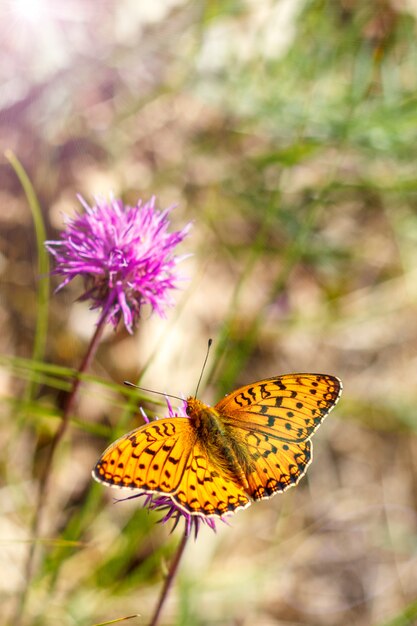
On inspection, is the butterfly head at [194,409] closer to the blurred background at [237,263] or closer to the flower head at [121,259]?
the flower head at [121,259]

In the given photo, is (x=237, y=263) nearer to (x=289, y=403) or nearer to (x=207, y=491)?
(x=289, y=403)

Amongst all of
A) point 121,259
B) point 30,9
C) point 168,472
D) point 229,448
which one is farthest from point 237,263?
point 168,472

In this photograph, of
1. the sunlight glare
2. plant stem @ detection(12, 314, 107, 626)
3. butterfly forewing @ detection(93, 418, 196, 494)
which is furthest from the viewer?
the sunlight glare

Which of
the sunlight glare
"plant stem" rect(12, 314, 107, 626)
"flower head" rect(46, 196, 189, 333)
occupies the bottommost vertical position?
"plant stem" rect(12, 314, 107, 626)

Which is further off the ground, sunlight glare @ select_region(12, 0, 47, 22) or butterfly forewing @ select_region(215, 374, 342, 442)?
sunlight glare @ select_region(12, 0, 47, 22)

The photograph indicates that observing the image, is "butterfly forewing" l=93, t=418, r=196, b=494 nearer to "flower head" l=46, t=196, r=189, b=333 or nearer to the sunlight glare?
"flower head" l=46, t=196, r=189, b=333

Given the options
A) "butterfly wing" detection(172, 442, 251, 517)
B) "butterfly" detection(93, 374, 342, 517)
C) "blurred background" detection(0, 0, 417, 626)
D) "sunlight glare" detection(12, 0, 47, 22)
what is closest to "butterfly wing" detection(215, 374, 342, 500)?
"butterfly" detection(93, 374, 342, 517)

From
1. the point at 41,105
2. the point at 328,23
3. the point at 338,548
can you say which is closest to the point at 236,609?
the point at 338,548
